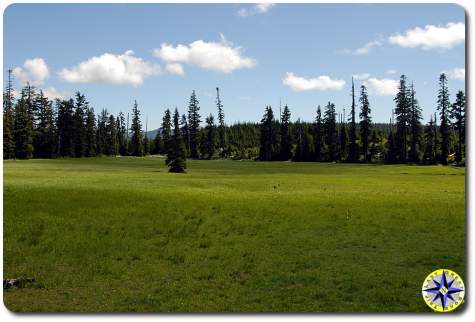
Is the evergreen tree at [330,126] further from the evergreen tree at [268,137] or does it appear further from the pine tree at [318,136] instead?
the evergreen tree at [268,137]

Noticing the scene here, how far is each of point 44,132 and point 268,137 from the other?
56292mm

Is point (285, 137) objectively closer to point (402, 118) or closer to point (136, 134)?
point (402, 118)

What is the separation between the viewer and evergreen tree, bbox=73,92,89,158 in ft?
289

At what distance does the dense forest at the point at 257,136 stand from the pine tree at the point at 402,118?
0.67 feet

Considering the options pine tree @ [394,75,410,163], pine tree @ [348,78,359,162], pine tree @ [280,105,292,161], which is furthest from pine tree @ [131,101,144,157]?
pine tree @ [394,75,410,163]

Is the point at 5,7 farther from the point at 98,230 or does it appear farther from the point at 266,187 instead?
the point at 266,187

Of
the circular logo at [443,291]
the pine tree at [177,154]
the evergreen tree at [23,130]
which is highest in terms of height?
the evergreen tree at [23,130]

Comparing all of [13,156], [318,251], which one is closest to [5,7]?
[318,251]

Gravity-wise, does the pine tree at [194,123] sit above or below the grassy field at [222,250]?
above

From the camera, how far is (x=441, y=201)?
2850 centimetres

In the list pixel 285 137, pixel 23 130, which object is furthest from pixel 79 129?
pixel 285 137

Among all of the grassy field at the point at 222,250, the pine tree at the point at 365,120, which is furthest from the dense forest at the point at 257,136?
the grassy field at the point at 222,250

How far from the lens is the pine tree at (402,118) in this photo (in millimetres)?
87312

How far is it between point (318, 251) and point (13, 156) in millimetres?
73007
